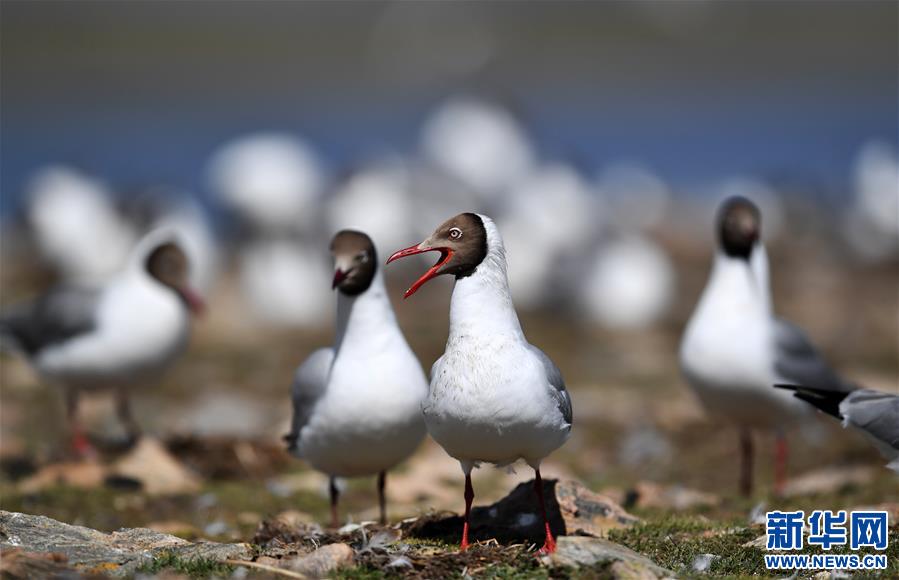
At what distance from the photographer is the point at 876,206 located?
1180 inches

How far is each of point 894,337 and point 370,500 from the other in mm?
14440

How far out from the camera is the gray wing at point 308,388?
8867 millimetres

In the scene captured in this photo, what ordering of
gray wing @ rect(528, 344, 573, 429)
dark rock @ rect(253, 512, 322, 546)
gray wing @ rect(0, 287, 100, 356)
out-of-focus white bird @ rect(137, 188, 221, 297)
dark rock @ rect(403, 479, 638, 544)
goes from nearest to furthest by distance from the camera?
gray wing @ rect(528, 344, 573, 429)
dark rock @ rect(253, 512, 322, 546)
dark rock @ rect(403, 479, 638, 544)
gray wing @ rect(0, 287, 100, 356)
out-of-focus white bird @ rect(137, 188, 221, 297)

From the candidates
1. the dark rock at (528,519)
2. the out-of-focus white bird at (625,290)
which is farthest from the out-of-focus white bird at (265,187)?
the dark rock at (528,519)

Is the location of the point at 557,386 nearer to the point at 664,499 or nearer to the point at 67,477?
the point at 664,499

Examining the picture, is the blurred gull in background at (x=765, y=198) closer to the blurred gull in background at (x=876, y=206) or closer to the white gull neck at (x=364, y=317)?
the blurred gull in background at (x=876, y=206)

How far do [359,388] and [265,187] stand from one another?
71.7 feet

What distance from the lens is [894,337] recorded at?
22.1 metres

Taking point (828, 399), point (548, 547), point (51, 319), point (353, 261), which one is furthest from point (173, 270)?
point (828, 399)

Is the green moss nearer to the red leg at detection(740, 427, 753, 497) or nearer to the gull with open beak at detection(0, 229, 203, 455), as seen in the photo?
the red leg at detection(740, 427, 753, 497)

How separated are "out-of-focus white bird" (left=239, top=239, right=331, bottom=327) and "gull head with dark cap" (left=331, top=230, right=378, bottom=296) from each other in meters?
18.2

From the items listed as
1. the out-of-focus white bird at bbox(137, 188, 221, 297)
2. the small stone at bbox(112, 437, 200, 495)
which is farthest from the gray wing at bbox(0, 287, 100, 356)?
the out-of-focus white bird at bbox(137, 188, 221, 297)

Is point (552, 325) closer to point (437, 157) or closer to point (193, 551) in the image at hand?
point (437, 157)

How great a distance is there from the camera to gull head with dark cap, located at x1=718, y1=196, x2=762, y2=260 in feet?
38.2
